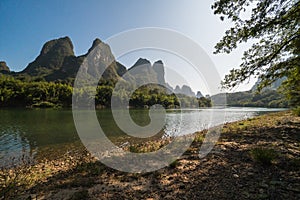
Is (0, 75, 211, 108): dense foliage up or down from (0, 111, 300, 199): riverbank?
up

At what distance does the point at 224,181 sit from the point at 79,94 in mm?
90918

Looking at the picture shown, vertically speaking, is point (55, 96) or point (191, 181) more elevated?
point (55, 96)

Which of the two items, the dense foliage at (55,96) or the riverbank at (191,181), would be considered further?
the dense foliage at (55,96)

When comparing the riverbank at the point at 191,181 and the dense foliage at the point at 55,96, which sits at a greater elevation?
the dense foliage at the point at 55,96

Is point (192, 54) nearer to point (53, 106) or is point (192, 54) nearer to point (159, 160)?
point (159, 160)

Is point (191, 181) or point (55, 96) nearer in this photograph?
point (191, 181)

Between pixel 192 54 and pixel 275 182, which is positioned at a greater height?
pixel 192 54

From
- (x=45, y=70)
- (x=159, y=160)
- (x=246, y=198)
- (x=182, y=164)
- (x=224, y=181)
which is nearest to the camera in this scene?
(x=246, y=198)

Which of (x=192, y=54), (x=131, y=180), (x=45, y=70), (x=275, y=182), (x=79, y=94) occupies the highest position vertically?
(x=45, y=70)

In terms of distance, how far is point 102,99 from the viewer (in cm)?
8338

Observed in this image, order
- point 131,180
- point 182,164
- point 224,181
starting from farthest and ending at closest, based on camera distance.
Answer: point 182,164
point 131,180
point 224,181

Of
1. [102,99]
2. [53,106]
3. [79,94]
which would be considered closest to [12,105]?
[53,106]

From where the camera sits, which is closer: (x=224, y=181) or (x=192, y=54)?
(x=224, y=181)

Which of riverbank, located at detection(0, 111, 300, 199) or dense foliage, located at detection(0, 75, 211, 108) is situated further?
dense foliage, located at detection(0, 75, 211, 108)
